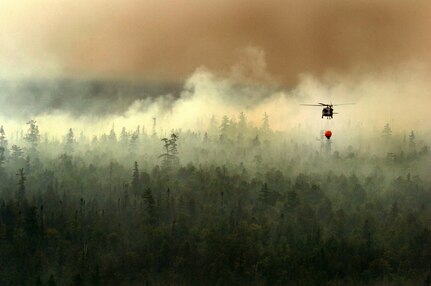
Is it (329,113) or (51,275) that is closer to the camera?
(329,113)

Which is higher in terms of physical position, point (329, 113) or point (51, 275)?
point (329, 113)
